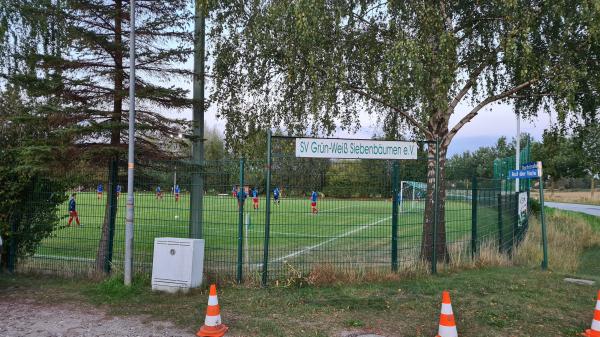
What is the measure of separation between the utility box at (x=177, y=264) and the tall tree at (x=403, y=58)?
3.61 metres

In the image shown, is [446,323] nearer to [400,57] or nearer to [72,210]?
[400,57]

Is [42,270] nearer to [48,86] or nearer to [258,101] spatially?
[48,86]

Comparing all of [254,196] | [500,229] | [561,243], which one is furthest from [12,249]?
[561,243]

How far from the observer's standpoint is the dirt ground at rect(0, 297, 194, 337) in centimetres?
575

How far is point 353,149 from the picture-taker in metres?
8.56

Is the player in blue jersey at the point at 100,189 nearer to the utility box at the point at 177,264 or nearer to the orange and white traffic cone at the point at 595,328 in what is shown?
the utility box at the point at 177,264

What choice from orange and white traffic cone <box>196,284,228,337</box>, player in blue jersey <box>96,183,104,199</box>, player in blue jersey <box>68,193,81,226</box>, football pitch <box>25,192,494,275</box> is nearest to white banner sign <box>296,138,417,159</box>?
football pitch <box>25,192,494,275</box>

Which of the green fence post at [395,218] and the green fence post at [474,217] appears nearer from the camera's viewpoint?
the green fence post at [395,218]

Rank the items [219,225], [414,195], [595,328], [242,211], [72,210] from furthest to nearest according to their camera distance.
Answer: [414,195] < [72,210] < [219,225] < [242,211] < [595,328]

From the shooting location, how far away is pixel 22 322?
617cm

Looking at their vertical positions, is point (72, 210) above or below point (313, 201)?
below

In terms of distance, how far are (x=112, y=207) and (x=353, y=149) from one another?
4.50m

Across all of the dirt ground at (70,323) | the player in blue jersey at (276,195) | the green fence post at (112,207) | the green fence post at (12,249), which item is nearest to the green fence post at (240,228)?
the player in blue jersey at (276,195)

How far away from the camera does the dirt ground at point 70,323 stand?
18.9 ft
